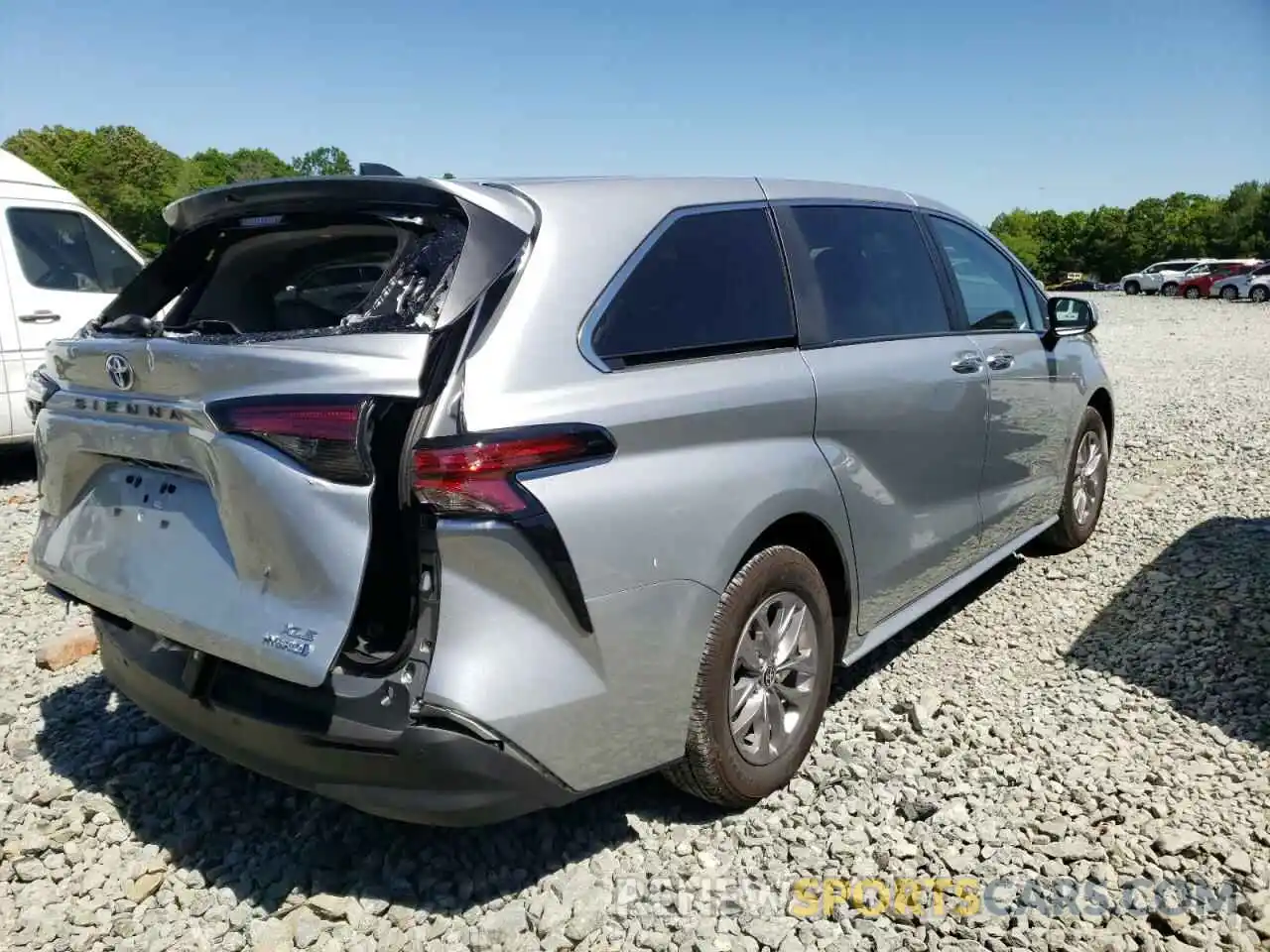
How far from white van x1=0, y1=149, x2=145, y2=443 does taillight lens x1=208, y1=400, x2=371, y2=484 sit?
5.89m

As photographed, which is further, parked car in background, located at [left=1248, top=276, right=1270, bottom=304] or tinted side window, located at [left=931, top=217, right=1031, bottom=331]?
parked car in background, located at [left=1248, top=276, right=1270, bottom=304]

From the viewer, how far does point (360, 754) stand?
7.08 ft

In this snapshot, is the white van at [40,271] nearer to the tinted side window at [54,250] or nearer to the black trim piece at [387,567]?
the tinted side window at [54,250]

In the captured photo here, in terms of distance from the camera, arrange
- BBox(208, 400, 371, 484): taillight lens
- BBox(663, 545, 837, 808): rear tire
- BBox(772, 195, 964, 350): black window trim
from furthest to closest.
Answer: BBox(772, 195, 964, 350): black window trim, BBox(663, 545, 837, 808): rear tire, BBox(208, 400, 371, 484): taillight lens

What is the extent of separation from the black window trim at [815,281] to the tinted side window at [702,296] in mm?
59

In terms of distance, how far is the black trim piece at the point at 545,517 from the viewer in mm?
2109

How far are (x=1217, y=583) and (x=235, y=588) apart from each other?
4520 millimetres

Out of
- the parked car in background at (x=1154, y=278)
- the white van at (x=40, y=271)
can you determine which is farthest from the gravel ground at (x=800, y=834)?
the parked car in background at (x=1154, y=278)

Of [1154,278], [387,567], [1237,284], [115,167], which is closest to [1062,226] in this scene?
[1154,278]

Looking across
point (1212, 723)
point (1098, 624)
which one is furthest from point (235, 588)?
point (1098, 624)

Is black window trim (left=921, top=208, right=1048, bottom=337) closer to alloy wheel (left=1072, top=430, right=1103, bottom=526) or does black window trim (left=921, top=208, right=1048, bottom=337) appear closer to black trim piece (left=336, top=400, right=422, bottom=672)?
alloy wheel (left=1072, top=430, right=1103, bottom=526)

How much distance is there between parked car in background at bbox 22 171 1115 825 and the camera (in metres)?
2.13

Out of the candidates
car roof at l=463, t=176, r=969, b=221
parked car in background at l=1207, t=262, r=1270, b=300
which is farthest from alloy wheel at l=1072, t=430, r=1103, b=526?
parked car in background at l=1207, t=262, r=1270, b=300

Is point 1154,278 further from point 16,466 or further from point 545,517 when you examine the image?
point 545,517
